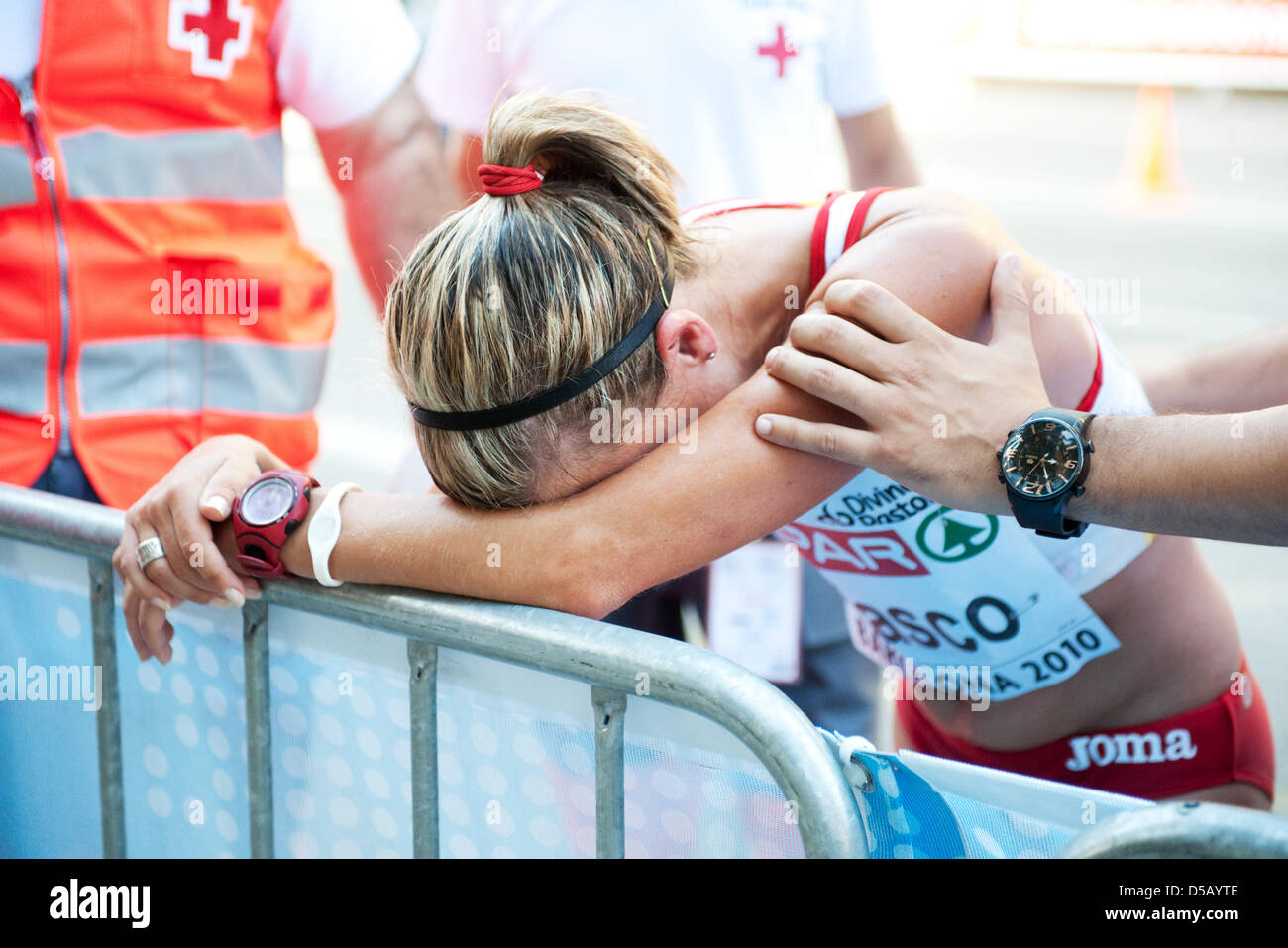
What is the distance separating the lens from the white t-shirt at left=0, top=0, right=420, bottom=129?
2.20m

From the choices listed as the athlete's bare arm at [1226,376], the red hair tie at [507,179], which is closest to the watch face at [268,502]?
the red hair tie at [507,179]

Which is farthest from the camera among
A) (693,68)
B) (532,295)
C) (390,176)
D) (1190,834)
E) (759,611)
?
(759,611)

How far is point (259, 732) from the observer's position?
5.07 ft

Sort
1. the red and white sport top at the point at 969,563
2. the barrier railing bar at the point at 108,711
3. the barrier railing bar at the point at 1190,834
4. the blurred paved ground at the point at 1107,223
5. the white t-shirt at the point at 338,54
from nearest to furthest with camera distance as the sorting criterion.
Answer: the barrier railing bar at the point at 1190,834 < the barrier railing bar at the point at 108,711 < the red and white sport top at the point at 969,563 < the white t-shirt at the point at 338,54 < the blurred paved ground at the point at 1107,223

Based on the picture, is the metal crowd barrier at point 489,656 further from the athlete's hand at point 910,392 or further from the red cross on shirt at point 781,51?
the red cross on shirt at point 781,51

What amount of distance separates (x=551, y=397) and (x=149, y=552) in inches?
21.7

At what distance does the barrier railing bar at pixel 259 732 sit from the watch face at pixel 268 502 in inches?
4.3

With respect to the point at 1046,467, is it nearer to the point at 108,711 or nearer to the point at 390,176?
the point at 108,711

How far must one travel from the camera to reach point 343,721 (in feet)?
5.01

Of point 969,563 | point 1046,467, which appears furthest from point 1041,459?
point 969,563

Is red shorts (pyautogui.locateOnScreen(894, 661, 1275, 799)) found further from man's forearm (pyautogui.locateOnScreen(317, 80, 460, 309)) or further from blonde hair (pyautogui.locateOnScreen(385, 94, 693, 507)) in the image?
man's forearm (pyautogui.locateOnScreen(317, 80, 460, 309))

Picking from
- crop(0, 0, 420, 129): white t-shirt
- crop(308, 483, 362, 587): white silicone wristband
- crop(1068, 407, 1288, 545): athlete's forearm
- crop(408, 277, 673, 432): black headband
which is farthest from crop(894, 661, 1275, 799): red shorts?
crop(0, 0, 420, 129): white t-shirt

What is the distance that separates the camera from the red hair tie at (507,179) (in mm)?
1569
